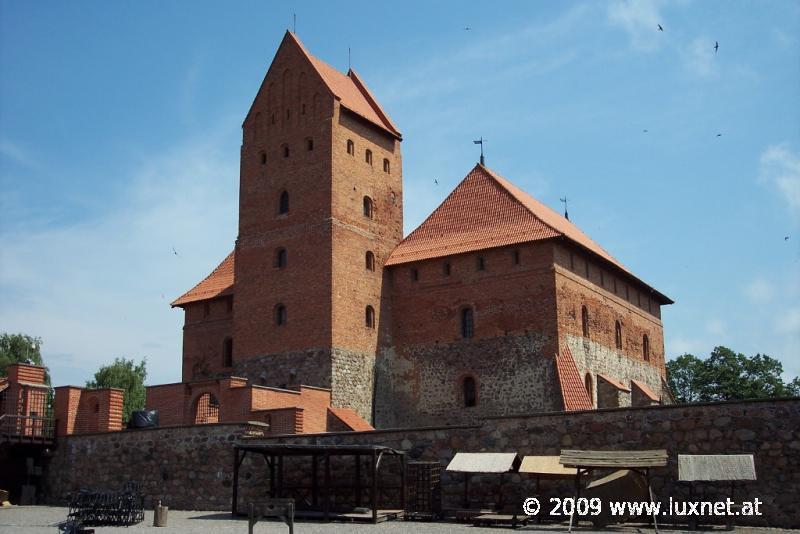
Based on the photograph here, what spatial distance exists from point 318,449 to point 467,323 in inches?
524

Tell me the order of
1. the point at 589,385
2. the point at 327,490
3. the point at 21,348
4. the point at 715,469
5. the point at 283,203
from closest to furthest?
the point at 715,469 → the point at 327,490 → the point at 589,385 → the point at 283,203 → the point at 21,348

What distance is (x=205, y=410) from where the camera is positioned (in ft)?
102

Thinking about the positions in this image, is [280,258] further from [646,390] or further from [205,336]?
[646,390]

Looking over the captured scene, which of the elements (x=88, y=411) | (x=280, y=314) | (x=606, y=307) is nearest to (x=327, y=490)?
(x=88, y=411)

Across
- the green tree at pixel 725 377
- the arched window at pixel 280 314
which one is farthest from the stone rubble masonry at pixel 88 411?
the green tree at pixel 725 377

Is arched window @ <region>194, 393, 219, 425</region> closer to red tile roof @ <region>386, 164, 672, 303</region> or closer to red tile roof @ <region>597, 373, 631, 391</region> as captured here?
red tile roof @ <region>386, 164, 672, 303</region>

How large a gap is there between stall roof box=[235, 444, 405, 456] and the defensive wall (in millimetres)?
1252

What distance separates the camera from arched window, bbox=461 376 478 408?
3089 cm

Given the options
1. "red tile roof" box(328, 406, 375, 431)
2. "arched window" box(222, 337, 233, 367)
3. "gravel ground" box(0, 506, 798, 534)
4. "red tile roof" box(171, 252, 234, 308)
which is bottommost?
"gravel ground" box(0, 506, 798, 534)

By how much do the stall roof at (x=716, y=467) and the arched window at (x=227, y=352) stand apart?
22.0m

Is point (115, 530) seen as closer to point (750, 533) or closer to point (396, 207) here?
point (750, 533)

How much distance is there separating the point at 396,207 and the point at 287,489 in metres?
16.9

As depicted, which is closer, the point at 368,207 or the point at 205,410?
the point at 205,410

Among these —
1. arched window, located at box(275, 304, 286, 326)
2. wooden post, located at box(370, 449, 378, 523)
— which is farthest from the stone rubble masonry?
wooden post, located at box(370, 449, 378, 523)
